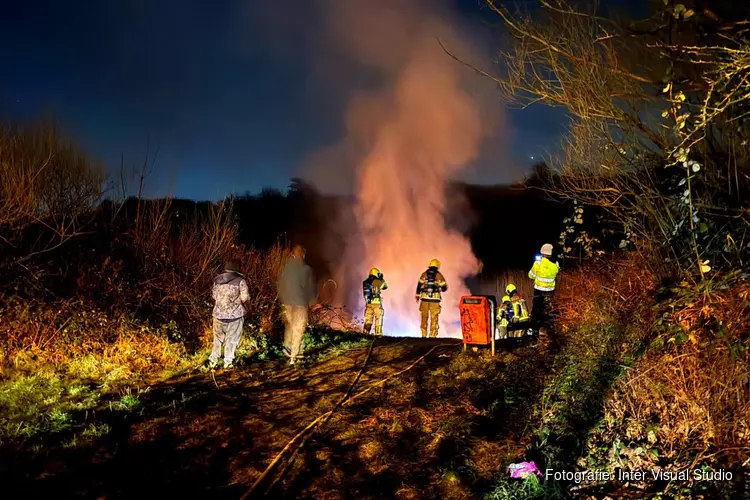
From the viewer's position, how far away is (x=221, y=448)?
15.9 feet

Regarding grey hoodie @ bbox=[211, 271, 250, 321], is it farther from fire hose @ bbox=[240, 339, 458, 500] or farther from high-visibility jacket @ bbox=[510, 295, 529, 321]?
high-visibility jacket @ bbox=[510, 295, 529, 321]

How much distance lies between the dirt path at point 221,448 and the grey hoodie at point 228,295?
1.13 metres

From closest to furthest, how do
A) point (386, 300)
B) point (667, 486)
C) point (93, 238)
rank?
1. point (667, 486)
2. point (93, 238)
3. point (386, 300)

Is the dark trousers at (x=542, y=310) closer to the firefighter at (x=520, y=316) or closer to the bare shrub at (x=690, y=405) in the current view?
the firefighter at (x=520, y=316)

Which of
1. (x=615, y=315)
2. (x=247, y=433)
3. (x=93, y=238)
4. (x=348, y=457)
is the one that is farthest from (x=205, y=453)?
(x=93, y=238)

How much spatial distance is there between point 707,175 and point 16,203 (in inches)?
394

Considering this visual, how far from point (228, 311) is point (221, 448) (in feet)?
10.8

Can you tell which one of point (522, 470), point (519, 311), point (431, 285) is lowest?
point (522, 470)

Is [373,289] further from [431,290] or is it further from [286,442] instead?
[286,442]

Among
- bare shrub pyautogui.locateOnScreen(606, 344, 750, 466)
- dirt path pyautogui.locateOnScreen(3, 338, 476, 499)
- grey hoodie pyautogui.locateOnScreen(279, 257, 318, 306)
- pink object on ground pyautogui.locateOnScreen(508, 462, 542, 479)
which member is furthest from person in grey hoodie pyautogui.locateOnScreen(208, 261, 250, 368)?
bare shrub pyautogui.locateOnScreen(606, 344, 750, 466)

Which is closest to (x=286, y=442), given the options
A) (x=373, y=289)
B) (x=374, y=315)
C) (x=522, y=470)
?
(x=522, y=470)

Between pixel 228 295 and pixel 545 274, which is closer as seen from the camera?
pixel 228 295

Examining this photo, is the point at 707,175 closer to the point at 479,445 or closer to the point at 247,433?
the point at 479,445

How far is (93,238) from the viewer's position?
368 inches
